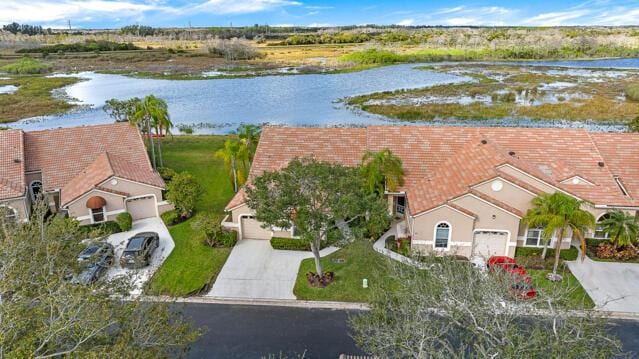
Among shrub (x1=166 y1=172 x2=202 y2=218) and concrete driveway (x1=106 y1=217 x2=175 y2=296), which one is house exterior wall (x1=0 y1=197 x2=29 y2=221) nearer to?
concrete driveway (x1=106 y1=217 x2=175 y2=296)

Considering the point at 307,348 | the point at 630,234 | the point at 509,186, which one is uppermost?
the point at 509,186

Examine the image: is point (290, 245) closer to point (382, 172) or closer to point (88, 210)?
point (382, 172)

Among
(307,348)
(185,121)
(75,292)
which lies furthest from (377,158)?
(185,121)

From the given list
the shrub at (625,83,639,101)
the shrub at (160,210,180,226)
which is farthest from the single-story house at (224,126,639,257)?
the shrub at (625,83,639,101)

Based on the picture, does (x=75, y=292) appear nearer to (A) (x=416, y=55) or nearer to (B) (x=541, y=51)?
(A) (x=416, y=55)

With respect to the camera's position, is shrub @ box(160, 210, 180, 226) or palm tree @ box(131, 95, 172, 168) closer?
shrub @ box(160, 210, 180, 226)

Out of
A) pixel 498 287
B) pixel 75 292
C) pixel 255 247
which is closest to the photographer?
pixel 75 292
